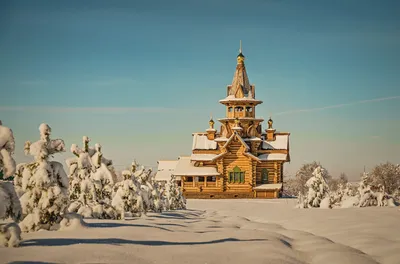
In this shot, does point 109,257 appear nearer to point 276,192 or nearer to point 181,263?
point 181,263

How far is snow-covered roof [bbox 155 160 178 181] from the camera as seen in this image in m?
68.3

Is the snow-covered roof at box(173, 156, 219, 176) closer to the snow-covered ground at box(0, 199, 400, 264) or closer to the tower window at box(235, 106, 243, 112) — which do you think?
the tower window at box(235, 106, 243, 112)

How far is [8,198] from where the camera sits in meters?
8.62

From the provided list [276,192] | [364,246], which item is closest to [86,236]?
[364,246]

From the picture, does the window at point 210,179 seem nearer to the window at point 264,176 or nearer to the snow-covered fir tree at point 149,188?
the window at point 264,176

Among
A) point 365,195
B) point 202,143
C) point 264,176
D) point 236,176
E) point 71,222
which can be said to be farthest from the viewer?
point 202,143

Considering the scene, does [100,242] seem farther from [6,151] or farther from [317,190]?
[317,190]

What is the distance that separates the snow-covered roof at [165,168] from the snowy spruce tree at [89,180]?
156 feet

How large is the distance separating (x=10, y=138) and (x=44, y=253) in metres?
2.29

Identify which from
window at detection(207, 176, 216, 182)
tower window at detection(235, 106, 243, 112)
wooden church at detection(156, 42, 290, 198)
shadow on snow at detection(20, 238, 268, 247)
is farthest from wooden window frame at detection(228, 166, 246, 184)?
shadow on snow at detection(20, 238, 268, 247)

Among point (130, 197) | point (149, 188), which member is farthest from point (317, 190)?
point (130, 197)

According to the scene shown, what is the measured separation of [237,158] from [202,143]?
6.69 m

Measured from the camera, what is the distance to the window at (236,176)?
61.9 meters

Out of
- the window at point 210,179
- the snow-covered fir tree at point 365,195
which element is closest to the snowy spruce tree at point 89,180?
the snow-covered fir tree at point 365,195
